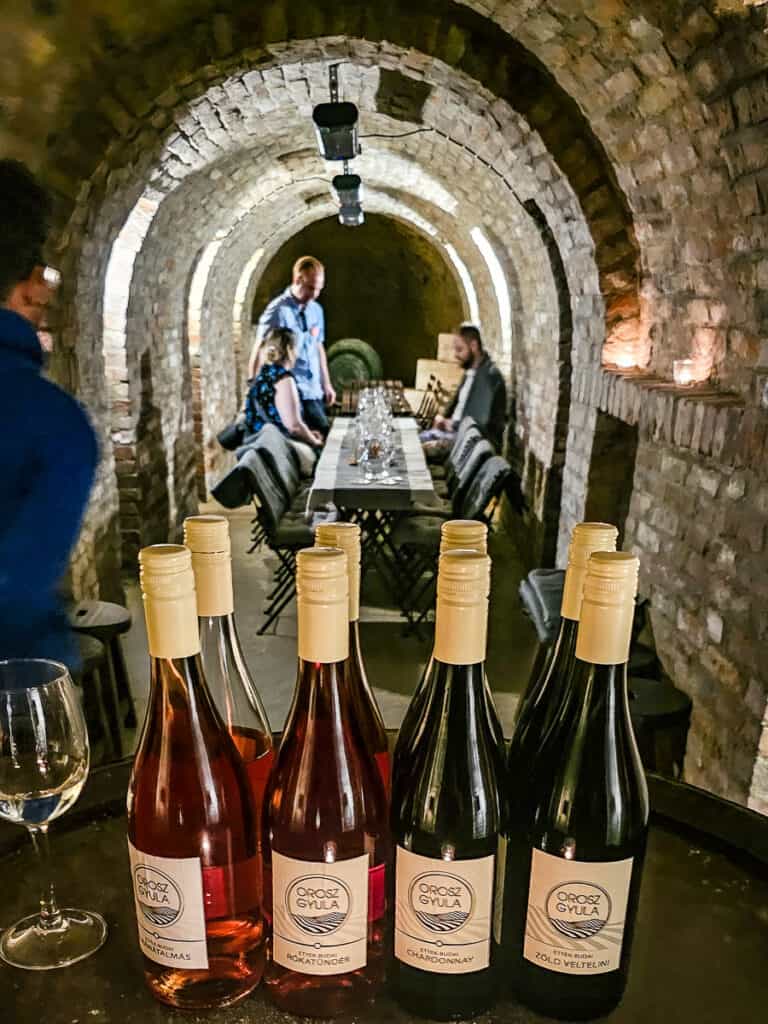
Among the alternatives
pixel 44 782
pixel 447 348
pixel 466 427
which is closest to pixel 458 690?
pixel 44 782

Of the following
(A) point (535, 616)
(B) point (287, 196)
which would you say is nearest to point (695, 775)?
(A) point (535, 616)

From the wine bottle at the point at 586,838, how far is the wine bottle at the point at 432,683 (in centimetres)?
9

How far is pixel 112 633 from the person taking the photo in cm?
284

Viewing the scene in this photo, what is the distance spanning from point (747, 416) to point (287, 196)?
660 cm

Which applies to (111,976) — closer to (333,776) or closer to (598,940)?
(333,776)

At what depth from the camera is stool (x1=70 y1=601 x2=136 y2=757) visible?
2.80 meters

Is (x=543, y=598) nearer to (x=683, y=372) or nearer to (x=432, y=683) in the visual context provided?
(x=683, y=372)

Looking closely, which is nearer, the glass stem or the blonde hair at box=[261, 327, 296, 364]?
the glass stem

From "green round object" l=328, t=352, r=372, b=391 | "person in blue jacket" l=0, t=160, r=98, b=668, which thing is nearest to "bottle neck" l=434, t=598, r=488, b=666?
"person in blue jacket" l=0, t=160, r=98, b=668

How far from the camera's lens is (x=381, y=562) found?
17.1 feet

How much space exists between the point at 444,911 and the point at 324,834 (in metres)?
0.14

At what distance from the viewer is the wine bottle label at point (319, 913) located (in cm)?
73

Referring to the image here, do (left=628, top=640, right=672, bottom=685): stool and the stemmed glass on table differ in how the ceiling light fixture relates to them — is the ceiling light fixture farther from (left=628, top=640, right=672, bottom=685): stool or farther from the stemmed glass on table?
(left=628, top=640, right=672, bottom=685): stool

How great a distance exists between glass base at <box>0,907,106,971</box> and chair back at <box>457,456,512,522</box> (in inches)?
128
